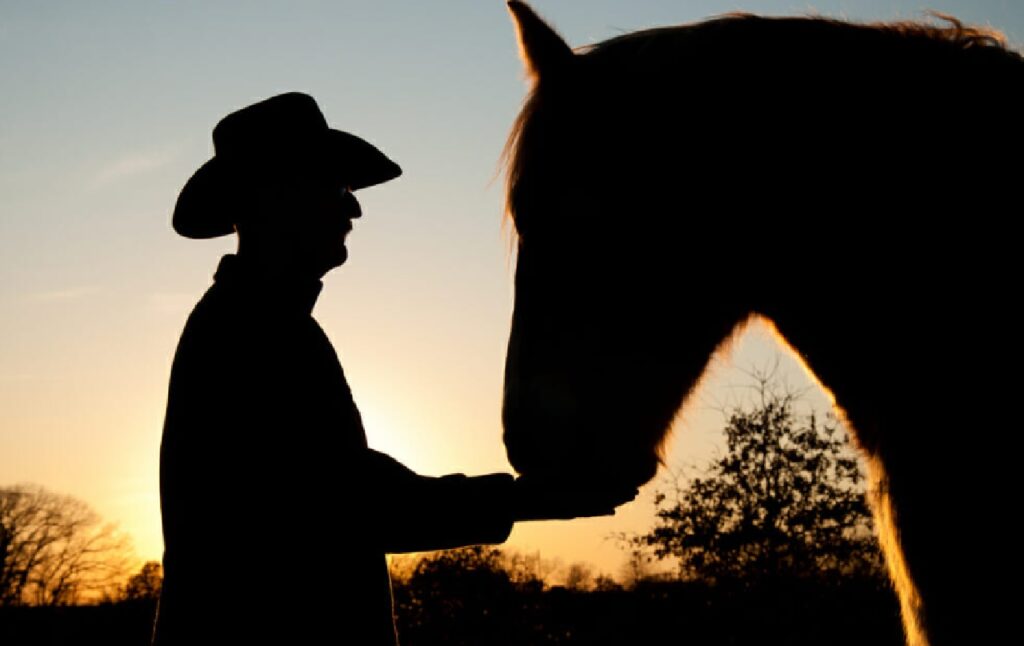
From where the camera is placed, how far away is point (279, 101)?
3.08 m

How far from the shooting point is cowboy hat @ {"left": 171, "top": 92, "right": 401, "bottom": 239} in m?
2.84

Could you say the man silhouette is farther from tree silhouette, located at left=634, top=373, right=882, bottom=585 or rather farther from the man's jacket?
tree silhouette, located at left=634, top=373, right=882, bottom=585

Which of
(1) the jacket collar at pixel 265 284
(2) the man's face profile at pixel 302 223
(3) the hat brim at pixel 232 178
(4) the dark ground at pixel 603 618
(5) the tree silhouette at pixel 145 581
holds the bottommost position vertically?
(4) the dark ground at pixel 603 618

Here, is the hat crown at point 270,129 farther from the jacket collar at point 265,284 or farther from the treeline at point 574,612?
the treeline at point 574,612

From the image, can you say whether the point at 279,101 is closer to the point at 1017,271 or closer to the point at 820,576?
the point at 1017,271

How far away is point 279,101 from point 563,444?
6.58 ft

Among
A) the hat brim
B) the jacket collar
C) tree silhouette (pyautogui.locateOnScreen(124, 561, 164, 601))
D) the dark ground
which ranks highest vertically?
tree silhouette (pyautogui.locateOnScreen(124, 561, 164, 601))

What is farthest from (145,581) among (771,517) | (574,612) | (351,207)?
(351,207)

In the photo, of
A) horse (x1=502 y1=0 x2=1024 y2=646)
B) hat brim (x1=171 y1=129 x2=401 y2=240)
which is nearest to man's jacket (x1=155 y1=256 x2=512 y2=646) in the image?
hat brim (x1=171 y1=129 x2=401 y2=240)

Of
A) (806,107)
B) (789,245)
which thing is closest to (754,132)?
(806,107)

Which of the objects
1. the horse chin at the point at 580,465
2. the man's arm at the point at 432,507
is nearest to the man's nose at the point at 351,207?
the man's arm at the point at 432,507

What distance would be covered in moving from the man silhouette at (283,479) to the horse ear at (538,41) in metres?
1.07

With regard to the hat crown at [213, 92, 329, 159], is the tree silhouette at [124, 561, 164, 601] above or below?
above

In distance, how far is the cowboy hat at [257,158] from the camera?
9.32 feet
